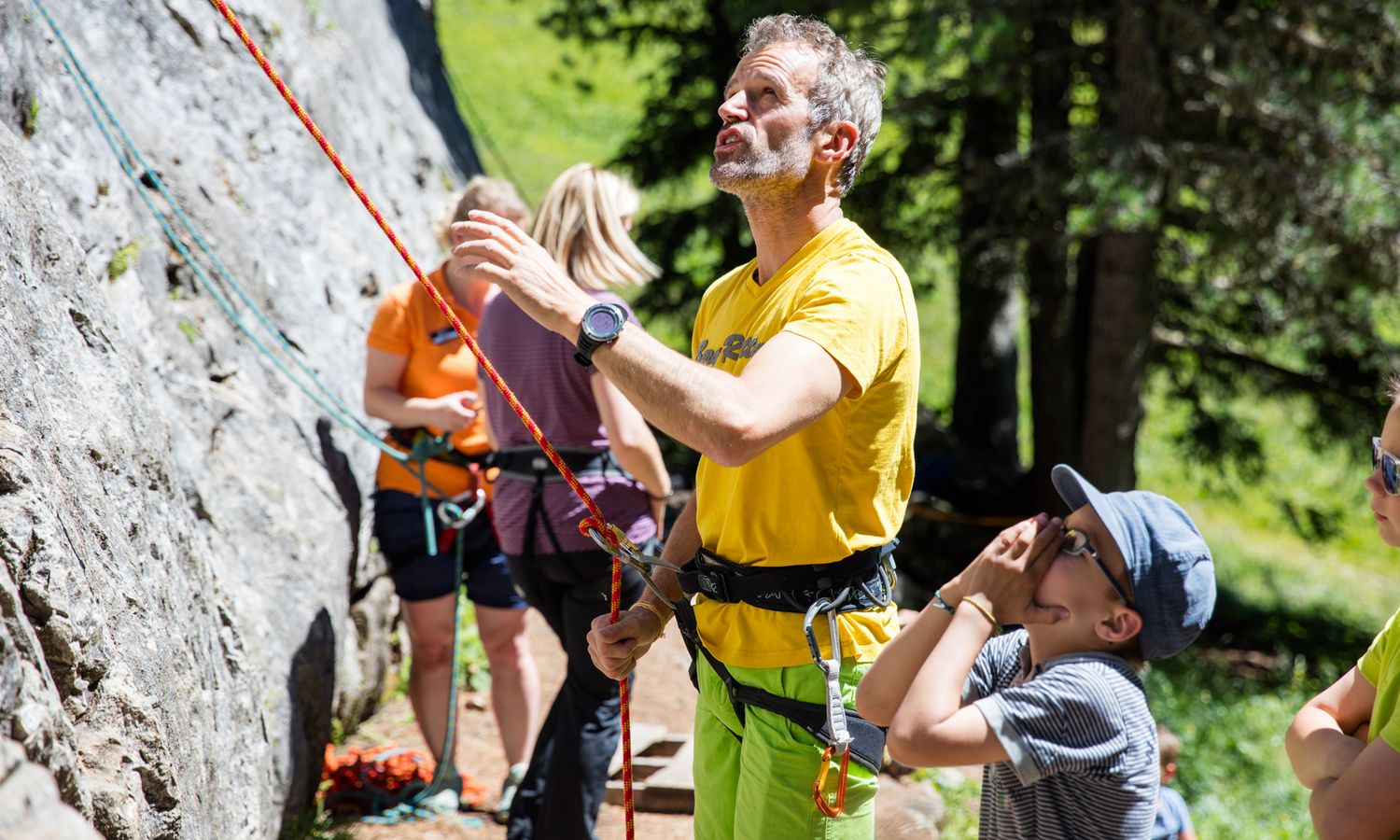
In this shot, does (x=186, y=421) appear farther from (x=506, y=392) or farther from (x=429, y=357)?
(x=506, y=392)

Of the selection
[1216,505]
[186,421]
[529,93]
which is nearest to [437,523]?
[186,421]

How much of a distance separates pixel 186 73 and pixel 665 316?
5351 mm

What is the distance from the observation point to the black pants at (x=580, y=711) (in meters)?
3.56

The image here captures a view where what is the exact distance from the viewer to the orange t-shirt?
4.26 metres

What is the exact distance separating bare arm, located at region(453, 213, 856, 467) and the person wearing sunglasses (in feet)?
3.11

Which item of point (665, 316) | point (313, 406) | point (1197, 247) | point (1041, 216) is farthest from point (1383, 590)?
point (313, 406)

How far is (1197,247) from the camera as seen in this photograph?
9.18 metres

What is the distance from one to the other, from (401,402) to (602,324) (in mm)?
2326

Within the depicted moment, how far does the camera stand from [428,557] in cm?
433

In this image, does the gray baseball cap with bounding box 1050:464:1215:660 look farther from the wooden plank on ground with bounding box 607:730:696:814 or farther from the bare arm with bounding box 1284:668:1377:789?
the wooden plank on ground with bounding box 607:730:696:814

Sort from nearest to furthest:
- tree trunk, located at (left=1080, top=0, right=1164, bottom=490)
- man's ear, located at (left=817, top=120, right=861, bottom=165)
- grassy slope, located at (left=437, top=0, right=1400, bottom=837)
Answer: man's ear, located at (left=817, top=120, right=861, bottom=165)
grassy slope, located at (left=437, top=0, right=1400, bottom=837)
tree trunk, located at (left=1080, top=0, right=1164, bottom=490)

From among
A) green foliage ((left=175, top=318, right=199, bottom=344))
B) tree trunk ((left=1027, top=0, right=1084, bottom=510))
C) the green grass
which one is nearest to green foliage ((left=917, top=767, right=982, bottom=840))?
green foliage ((left=175, top=318, right=199, bottom=344))

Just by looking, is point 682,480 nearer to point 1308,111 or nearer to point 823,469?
point 1308,111

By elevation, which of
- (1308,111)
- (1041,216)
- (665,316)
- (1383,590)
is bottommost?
(1383,590)
